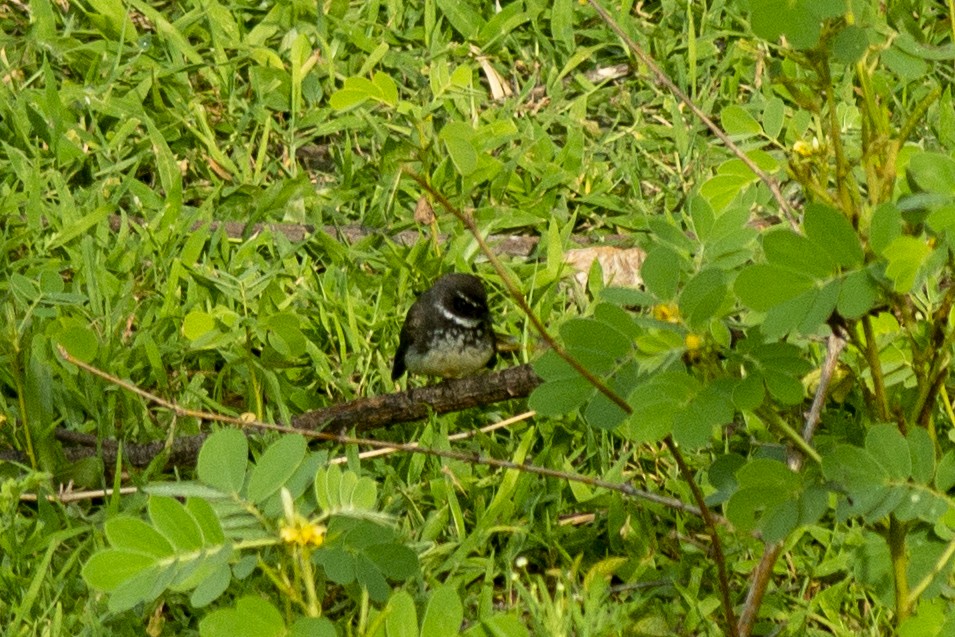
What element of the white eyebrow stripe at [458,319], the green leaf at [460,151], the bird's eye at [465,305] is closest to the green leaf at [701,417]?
the white eyebrow stripe at [458,319]

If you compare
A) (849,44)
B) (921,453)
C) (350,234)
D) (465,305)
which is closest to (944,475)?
(921,453)

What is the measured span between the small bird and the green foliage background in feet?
0.72

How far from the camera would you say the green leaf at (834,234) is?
7.82ft

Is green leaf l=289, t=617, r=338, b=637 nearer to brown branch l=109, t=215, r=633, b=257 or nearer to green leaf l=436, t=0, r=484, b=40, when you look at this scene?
brown branch l=109, t=215, r=633, b=257

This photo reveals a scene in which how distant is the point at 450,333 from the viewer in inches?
190

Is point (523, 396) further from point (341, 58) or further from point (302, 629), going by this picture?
point (341, 58)

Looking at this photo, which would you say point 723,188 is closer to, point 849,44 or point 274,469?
point 849,44

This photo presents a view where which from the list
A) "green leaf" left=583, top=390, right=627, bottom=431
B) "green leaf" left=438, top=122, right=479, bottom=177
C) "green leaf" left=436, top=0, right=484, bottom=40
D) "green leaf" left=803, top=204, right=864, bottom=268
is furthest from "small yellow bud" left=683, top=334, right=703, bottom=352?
"green leaf" left=436, top=0, right=484, bottom=40

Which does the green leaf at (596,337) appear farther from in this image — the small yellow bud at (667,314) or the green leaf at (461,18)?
the green leaf at (461,18)

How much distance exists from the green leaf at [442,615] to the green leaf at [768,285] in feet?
2.35

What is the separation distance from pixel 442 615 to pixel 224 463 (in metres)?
0.47

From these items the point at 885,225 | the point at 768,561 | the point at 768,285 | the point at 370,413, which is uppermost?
the point at 885,225

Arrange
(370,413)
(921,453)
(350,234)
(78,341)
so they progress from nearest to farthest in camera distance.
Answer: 1. (921,453)
2. (370,413)
3. (78,341)
4. (350,234)

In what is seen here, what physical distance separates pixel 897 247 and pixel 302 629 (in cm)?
113
